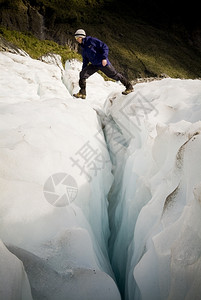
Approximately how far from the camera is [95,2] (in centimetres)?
4028

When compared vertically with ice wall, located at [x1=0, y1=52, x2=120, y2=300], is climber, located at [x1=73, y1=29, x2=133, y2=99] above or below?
above

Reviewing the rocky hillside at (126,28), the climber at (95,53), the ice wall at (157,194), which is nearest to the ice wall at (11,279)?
the ice wall at (157,194)

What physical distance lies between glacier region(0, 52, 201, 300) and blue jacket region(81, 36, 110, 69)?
1.07 meters

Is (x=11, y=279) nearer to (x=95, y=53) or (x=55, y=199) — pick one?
(x=55, y=199)

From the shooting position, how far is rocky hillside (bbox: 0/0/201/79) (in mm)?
30395

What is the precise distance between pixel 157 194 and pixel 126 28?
45.1 meters

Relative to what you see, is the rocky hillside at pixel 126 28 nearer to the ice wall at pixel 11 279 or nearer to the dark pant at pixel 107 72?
the dark pant at pixel 107 72

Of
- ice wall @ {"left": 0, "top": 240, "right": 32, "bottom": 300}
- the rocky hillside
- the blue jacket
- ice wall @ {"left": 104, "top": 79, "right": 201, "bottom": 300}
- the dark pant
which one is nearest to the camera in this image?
ice wall @ {"left": 0, "top": 240, "right": 32, "bottom": 300}

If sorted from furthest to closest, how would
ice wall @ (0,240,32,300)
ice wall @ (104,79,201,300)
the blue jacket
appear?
the blue jacket < ice wall @ (104,79,201,300) < ice wall @ (0,240,32,300)

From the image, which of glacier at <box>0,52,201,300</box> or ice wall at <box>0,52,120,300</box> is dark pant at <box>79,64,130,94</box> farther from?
ice wall at <box>0,52,120,300</box>

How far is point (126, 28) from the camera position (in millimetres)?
39188

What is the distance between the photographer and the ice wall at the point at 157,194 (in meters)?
1.03

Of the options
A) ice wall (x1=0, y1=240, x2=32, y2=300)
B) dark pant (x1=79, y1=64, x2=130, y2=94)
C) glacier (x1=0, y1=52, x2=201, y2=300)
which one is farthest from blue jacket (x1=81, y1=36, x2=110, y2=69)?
ice wall (x1=0, y1=240, x2=32, y2=300)

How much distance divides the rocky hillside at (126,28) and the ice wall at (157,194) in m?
27.6
